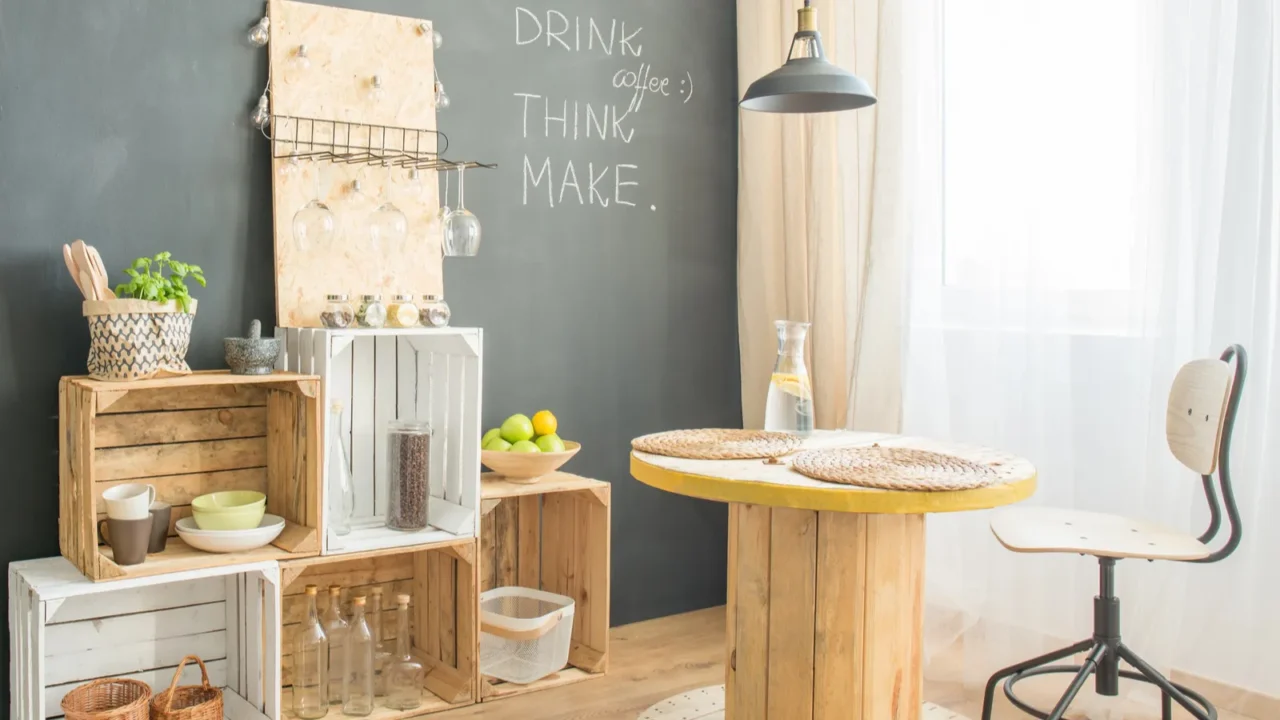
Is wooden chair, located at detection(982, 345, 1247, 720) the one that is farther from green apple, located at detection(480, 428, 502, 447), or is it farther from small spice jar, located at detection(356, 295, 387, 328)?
small spice jar, located at detection(356, 295, 387, 328)

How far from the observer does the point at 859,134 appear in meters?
3.22

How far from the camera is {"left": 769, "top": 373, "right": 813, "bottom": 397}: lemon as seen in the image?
94.9 inches

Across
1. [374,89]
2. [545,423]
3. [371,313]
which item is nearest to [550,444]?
[545,423]

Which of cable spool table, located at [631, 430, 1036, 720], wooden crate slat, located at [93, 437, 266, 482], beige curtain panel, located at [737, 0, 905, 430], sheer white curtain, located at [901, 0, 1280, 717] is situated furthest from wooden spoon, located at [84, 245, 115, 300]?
sheer white curtain, located at [901, 0, 1280, 717]

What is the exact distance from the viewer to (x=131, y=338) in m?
2.30

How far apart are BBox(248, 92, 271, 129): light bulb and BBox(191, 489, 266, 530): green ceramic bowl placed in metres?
0.92

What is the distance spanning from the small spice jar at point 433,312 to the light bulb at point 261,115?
59 cm

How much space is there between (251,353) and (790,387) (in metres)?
1.24

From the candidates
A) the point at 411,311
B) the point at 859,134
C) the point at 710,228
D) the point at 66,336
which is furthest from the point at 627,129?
the point at 66,336

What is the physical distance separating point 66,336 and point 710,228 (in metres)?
1.98

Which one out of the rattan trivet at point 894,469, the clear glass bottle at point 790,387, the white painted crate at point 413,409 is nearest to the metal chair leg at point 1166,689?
the rattan trivet at point 894,469

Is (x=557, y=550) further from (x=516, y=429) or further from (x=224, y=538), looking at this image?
(x=224, y=538)

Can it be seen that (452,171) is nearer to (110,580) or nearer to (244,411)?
(244,411)

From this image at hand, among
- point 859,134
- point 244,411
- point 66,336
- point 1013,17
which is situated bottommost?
point 244,411
